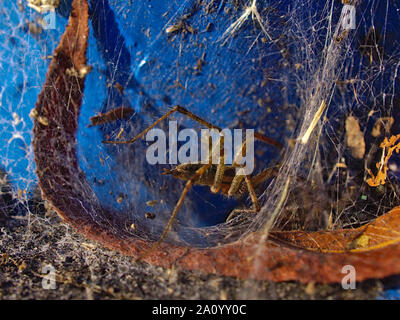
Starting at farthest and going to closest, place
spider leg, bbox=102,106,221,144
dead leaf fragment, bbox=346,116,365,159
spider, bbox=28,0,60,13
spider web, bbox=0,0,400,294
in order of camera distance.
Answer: dead leaf fragment, bbox=346,116,365,159, spider leg, bbox=102,106,221,144, spider web, bbox=0,0,400,294, spider, bbox=28,0,60,13

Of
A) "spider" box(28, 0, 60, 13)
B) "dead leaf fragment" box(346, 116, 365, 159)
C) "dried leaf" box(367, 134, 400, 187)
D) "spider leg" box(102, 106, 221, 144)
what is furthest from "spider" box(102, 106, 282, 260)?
"spider" box(28, 0, 60, 13)

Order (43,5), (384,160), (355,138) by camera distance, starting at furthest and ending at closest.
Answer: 1. (355,138)
2. (384,160)
3. (43,5)

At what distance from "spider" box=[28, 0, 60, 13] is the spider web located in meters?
0.03

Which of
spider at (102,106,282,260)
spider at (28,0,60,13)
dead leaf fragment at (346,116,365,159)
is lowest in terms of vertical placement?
spider at (102,106,282,260)

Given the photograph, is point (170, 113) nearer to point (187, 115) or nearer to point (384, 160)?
point (187, 115)

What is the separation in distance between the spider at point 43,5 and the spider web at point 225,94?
0.03 metres

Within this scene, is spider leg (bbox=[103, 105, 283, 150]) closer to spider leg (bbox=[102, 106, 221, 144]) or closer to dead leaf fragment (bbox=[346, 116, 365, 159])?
spider leg (bbox=[102, 106, 221, 144])

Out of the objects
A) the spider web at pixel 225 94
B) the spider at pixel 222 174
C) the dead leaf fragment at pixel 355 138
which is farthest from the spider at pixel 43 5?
the dead leaf fragment at pixel 355 138

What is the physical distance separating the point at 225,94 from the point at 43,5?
116 cm

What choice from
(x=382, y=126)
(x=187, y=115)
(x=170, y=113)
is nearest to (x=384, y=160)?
(x=382, y=126)

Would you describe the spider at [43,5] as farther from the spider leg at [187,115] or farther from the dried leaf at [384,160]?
the dried leaf at [384,160]

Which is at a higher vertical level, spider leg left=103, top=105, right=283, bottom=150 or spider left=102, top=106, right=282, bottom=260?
spider leg left=103, top=105, right=283, bottom=150

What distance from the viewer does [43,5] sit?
144 centimetres

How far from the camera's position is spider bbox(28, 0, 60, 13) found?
142 cm
